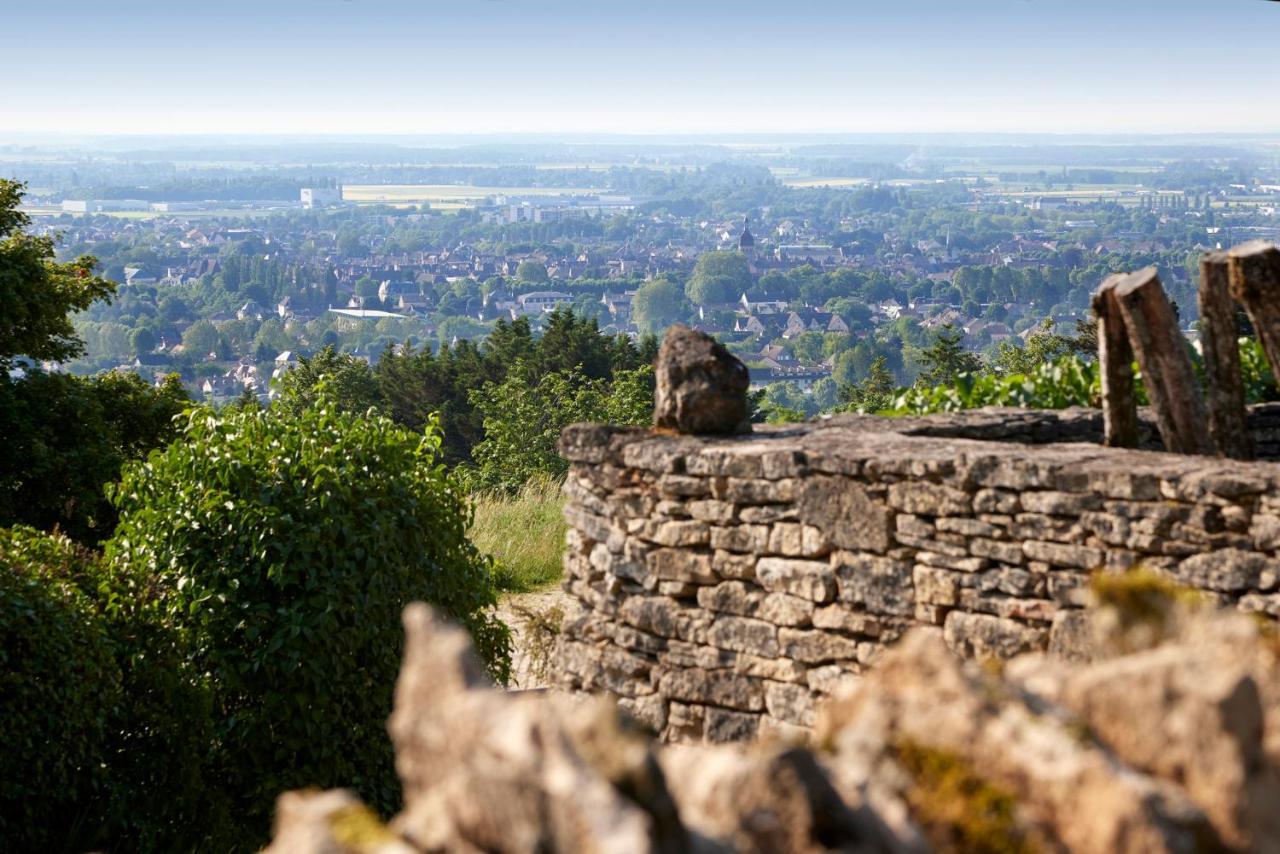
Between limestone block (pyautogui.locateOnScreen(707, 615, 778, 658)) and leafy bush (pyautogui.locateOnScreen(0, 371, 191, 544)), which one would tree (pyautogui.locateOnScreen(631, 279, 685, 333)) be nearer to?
leafy bush (pyautogui.locateOnScreen(0, 371, 191, 544))

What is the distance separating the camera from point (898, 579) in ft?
15.3

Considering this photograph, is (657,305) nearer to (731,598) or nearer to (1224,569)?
(731,598)

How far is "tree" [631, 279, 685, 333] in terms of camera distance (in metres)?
105

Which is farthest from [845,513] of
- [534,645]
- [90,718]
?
[534,645]

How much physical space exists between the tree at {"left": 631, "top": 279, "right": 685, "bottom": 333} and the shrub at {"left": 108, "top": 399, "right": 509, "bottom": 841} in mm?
96550

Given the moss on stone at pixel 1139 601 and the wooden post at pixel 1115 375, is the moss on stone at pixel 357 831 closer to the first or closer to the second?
the moss on stone at pixel 1139 601

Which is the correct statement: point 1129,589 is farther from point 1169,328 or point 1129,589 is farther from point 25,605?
point 25,605

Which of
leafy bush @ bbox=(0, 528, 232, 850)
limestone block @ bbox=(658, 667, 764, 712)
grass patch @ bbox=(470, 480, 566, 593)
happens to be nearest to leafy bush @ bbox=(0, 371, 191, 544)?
grass patch @ bbox=(470, 480, 566, 593)

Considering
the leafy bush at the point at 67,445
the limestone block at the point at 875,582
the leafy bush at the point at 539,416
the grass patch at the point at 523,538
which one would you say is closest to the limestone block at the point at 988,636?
the limestone block at the point at 875,582

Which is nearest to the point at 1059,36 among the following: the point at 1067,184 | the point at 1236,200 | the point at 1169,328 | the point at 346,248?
the point at 1236,200

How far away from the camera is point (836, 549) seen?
15.6 feet

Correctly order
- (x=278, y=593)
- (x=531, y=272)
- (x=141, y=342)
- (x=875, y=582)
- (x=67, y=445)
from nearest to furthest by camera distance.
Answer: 1. (x=875, y=582)
2. (x=278, y=593)
3. (x=67, y=445)
4. (x=141, y=342)
5. (x=531, y=272)

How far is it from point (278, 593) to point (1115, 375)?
12.3ft

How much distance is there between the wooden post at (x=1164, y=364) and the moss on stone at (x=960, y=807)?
3.91m
